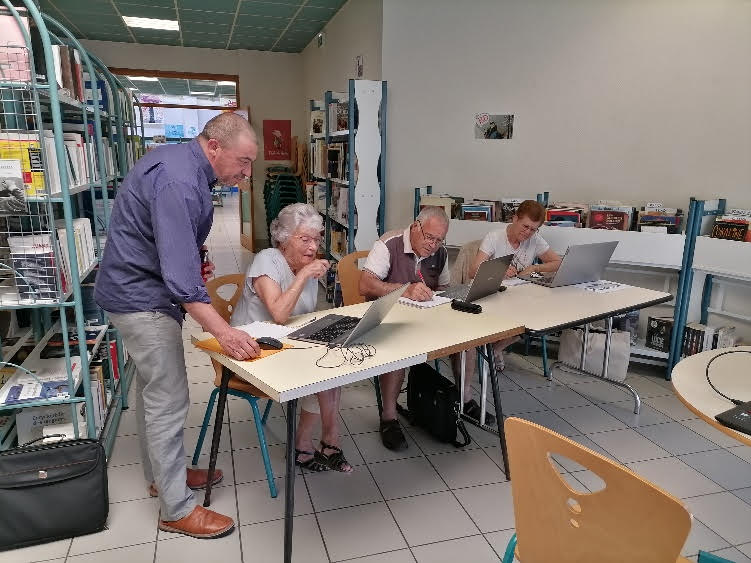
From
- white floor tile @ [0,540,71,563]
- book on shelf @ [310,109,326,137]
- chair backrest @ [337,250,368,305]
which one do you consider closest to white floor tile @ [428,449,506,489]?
chair backrest @ [337,250,368,305]

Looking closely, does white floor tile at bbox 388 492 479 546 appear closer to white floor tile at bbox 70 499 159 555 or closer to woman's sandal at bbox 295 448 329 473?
woman's sandal at bbox 295 448 329 473

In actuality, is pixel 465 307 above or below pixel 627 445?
above

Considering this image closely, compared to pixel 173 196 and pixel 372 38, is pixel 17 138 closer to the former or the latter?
pixel 173 196

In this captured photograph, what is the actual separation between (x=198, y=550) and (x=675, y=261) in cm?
336

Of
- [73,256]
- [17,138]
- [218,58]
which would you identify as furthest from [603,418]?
[218,58]

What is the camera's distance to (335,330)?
2.29 metres

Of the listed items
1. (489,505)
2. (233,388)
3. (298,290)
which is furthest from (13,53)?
(489,505)

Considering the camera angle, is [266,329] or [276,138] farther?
[276,138]

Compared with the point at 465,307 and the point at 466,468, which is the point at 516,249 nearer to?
the point at 465,307

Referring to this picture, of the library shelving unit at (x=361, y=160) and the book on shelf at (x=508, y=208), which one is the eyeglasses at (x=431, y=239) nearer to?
the book on shelf at (x=508, y=208)

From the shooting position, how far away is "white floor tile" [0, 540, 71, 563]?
6.81 feet

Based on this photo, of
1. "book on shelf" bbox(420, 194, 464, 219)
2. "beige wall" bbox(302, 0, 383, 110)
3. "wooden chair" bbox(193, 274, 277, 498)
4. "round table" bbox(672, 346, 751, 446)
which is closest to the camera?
"round table" bbox(672, 346, 751, 446)

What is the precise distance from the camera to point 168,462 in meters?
2.16

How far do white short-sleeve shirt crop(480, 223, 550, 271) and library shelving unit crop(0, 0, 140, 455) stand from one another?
2.35m
